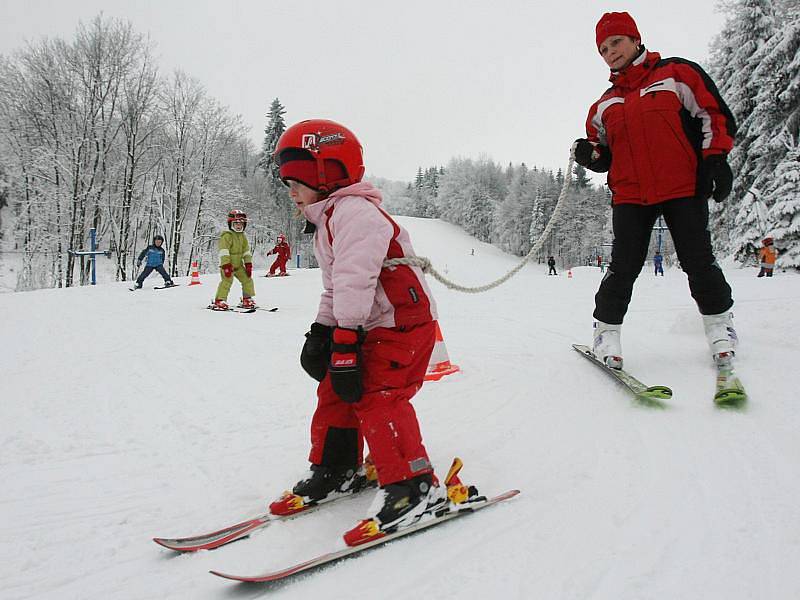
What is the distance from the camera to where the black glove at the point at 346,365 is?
6.42 feet

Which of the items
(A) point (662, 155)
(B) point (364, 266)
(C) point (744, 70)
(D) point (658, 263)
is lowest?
(B) point (364, 266)

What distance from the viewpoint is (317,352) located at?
2.18 m

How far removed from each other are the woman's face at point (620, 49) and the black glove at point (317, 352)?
271 centimetres

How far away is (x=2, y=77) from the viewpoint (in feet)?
84.2

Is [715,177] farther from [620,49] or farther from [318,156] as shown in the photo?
[318,156]

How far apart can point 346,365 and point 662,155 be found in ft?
8.27

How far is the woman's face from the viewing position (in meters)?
3.23

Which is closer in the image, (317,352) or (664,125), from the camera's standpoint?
(317,352)

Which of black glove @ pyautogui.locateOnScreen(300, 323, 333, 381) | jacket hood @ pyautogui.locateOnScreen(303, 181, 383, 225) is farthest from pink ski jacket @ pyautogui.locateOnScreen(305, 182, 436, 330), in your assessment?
black glove @ pyautogui.locateOnScreen(300, 323, 333, 381)

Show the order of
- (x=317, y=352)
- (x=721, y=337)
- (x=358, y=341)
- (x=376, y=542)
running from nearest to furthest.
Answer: (x=376, y=542)
(x=358, y=341)
(x=317, y=352)
(x=721, y=337)

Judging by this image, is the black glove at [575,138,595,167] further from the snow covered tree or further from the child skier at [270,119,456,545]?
the snow covered tree

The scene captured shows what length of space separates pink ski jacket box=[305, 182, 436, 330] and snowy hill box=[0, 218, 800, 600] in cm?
86

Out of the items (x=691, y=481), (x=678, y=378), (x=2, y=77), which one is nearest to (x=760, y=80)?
(x=678, y=378)

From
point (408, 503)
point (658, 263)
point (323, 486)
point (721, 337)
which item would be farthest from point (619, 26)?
point (658, 263)
